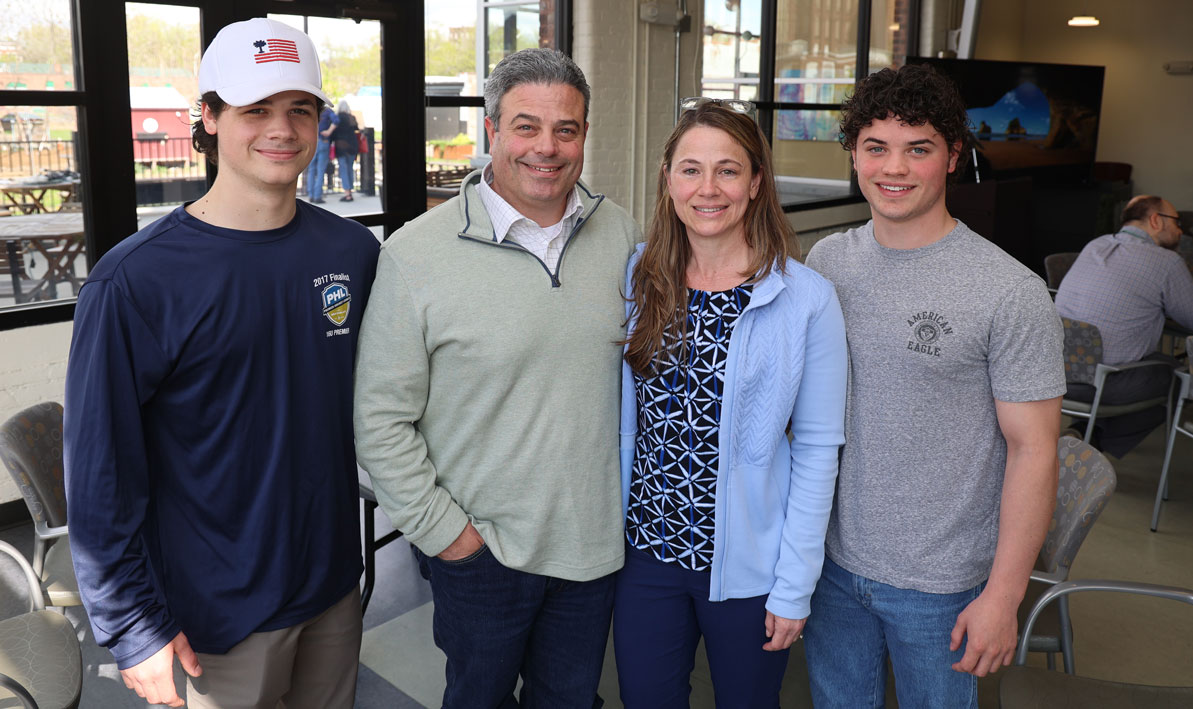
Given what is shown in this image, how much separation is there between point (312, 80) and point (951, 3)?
948 cm

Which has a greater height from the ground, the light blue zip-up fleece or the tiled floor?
the light blue zip-up fleece

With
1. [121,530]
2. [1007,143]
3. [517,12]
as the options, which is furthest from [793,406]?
[1007,143]

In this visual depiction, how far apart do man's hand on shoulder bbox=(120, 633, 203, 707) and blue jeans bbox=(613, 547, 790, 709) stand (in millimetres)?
742

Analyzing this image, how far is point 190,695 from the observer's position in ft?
5.44

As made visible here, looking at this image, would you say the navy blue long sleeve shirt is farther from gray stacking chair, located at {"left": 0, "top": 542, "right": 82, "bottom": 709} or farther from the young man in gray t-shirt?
the young man in gray t-shirt

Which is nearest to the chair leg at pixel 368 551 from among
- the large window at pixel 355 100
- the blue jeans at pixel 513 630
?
the blue jeans at pixel 513 630

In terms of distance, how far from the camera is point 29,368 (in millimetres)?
3795

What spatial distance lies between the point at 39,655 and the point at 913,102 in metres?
1.97

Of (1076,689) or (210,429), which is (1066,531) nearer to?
(1076,689)

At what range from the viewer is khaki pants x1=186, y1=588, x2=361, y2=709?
1.62 m

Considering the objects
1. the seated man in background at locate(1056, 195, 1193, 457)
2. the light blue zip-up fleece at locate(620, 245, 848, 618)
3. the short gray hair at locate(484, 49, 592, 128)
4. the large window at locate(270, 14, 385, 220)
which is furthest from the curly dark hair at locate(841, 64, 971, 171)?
the large window at locate(270, 14, 385, 220)

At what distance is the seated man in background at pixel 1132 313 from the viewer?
160 inches

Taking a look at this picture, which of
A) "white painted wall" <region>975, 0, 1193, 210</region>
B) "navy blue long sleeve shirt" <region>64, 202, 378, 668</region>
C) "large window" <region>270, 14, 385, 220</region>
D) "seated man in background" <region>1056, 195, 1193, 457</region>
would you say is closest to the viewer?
"navy blue long sleeve shirt" <region>64, 202, 378, 668</region>

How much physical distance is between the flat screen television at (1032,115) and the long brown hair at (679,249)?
24.3ft
